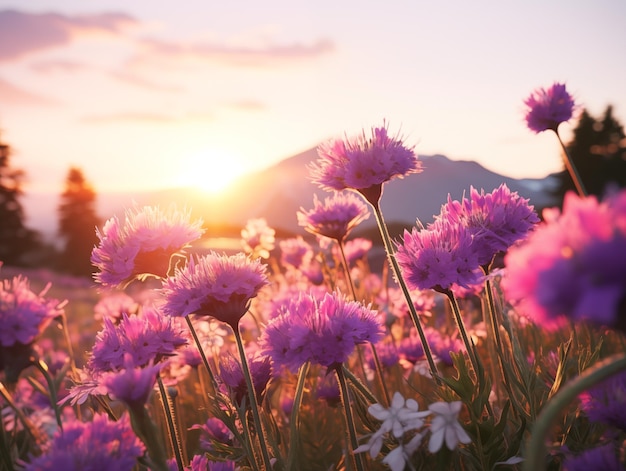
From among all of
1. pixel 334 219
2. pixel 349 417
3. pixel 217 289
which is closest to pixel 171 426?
pixel 217 289

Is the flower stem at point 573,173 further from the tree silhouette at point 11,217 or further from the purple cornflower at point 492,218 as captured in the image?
the tree silhouette at point 11,217

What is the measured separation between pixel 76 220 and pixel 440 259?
4036 centimetres

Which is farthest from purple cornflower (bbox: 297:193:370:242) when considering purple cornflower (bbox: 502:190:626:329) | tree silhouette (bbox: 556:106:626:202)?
tree silhouette (bbox: 556:106:626:202)

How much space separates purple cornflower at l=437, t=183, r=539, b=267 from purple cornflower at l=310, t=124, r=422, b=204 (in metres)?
0.23

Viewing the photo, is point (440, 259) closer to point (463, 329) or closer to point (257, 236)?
point (463, 329)

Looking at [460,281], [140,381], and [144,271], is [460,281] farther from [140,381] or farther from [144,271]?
[144,271]

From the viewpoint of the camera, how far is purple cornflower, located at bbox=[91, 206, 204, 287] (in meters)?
2.15

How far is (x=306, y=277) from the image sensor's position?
417 cm

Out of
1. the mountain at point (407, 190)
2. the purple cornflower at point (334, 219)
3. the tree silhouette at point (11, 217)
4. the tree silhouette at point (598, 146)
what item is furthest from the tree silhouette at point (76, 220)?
the purple cornflower at point (334, 219)

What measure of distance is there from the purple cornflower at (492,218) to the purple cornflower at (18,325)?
1.50 metres

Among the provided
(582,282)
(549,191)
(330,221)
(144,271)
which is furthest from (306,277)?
(549,191)

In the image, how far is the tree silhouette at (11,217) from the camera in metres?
34.8

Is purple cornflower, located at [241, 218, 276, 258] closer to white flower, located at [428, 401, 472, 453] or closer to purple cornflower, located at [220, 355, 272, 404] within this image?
purple cornflower, located at [220, 355, 272, 404]

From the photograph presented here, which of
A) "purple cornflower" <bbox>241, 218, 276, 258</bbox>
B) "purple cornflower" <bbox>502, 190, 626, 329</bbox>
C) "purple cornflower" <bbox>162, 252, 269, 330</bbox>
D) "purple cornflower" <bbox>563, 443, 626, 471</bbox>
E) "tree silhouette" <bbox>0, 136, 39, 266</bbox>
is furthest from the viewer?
"tree silhouette" <bbox>0, 136, 39, 266</bbox>
